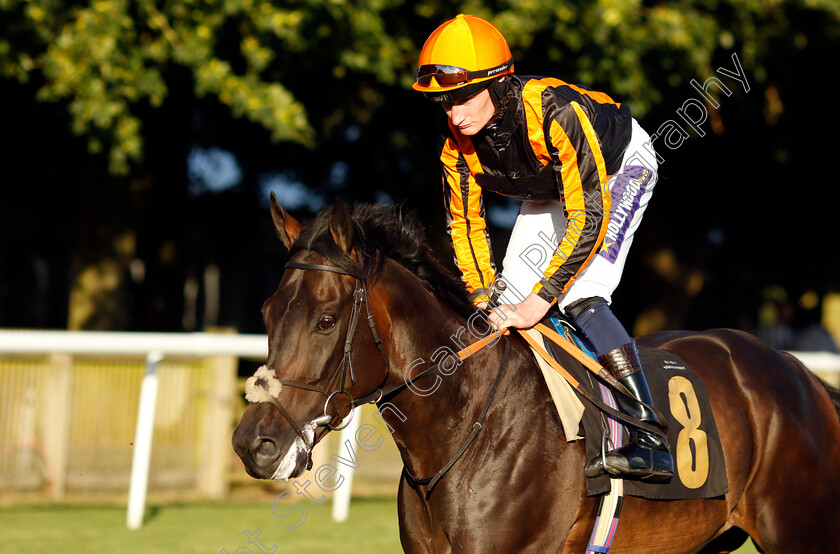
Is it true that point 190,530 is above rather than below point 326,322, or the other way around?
below

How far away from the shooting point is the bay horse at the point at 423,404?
251 centimetres

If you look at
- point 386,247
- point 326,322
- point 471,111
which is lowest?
point 326,322

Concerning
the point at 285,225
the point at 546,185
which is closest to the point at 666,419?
the point at 546,185

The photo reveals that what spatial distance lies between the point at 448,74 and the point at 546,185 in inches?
24.4

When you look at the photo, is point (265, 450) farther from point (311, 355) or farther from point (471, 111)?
point (471, 111)

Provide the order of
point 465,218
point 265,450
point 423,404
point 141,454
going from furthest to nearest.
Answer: point 141,454 → point 465,218 → point 423,404 → point 265,450

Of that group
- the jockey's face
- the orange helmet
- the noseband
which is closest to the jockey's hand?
the noseband

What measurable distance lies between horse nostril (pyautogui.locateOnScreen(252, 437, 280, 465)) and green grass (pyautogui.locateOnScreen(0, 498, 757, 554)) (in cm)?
313

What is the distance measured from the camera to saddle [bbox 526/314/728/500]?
302 centimetres

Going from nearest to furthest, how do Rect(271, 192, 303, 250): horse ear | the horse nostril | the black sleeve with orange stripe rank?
the horse nostril
Rect(271, 192, 303, 250): horse ear
the black sleeve with orange stripe

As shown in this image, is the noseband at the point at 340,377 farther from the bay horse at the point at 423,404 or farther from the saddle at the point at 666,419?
the saddle at the point at 666,419

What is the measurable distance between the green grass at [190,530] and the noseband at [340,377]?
3061 millimetres

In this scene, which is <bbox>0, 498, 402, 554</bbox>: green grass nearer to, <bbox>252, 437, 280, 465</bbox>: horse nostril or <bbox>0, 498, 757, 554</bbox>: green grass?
<bbox>0, 498, 757, 554</bbox>: green grass

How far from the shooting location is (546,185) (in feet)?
10.8
